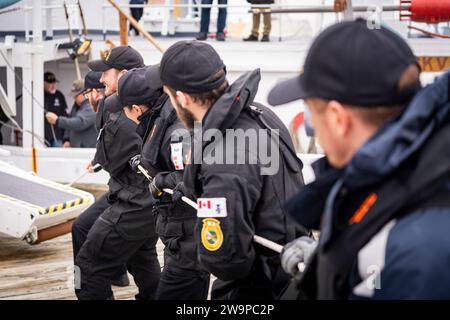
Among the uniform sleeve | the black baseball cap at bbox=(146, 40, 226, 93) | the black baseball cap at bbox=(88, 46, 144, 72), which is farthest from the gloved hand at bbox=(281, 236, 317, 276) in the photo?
the black baseball cap at bbox=(88, 46, 144, 72)

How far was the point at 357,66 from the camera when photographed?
6.79 feet

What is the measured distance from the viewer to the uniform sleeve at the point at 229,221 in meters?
3.49

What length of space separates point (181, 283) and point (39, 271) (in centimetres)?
333

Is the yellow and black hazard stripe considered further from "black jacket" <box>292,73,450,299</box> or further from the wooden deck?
"black jacket" <box>292,73,450,299</box>

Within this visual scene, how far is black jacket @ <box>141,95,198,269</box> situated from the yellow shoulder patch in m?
1.08

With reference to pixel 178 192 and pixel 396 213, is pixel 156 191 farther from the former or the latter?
pixel 396 213

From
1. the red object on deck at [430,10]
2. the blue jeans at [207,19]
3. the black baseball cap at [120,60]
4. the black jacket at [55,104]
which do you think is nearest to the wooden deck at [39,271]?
the black baseball cap at [120,60]

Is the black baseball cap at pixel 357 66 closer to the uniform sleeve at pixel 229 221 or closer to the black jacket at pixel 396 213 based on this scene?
the black jacket at pixel 396 213

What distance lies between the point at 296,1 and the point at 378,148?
12758 mm

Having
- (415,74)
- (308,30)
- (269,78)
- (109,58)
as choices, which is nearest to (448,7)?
(109,58)

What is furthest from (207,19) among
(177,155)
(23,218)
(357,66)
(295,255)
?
(357,66)

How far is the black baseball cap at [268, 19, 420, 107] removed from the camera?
81.7 inches

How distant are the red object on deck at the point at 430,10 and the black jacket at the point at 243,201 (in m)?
2.67
